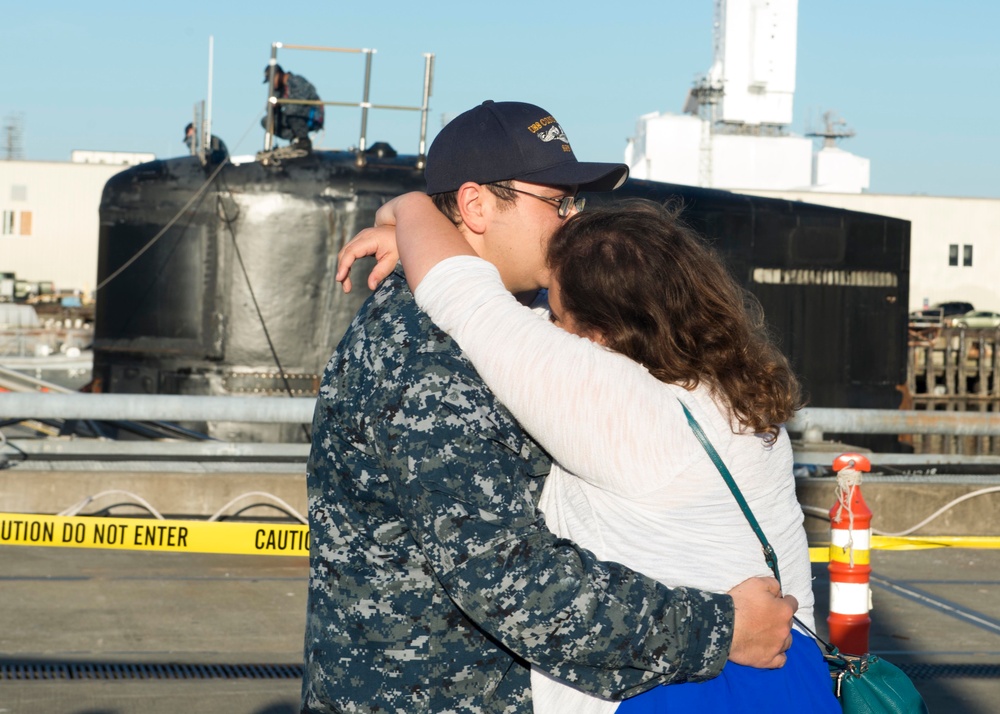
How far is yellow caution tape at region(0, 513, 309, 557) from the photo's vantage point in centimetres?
675

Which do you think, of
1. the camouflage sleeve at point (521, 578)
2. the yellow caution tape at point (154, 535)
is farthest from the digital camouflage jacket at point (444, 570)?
the yellow caution tape at point (154, 535)

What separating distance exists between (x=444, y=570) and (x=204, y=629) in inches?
169

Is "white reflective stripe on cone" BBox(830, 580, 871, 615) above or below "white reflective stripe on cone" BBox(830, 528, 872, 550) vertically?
below

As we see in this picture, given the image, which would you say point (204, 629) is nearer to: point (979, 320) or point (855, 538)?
point (855, 538)

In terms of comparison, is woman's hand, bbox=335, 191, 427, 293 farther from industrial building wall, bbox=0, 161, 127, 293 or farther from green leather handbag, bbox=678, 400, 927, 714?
industrial building wall, bbox=0, 161, 127, 293

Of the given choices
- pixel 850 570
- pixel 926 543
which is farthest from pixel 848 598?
pixel 926 543

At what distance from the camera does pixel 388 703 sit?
2.02 m

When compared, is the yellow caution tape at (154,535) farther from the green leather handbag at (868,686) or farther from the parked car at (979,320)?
the parked car at (979,320)

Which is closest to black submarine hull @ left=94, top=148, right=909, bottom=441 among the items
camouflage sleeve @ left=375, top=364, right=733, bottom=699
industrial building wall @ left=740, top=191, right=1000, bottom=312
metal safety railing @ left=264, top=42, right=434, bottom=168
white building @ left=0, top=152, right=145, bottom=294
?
metal safety railing @ left=264, top=42, right=434, bottom=168

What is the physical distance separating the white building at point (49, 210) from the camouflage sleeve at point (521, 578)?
61001 millimetres

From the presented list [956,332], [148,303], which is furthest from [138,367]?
[956,332]

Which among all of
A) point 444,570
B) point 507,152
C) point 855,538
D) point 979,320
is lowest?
point 855,538

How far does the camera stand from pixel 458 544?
186cm

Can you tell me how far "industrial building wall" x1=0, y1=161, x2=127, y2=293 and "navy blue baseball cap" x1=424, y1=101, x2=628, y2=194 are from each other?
199 ft
